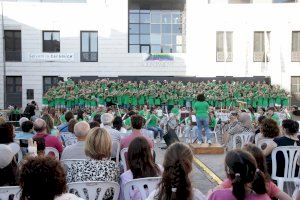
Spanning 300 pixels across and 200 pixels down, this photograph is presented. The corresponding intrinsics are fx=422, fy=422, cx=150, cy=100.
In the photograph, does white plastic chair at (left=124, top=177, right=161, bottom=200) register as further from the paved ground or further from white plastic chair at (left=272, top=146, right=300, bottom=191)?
white plastic chair at (left=272, top=146, right=300, bottom=191)

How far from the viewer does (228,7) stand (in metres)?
30.2

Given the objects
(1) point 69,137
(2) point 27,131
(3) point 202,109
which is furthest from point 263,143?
(3) point 202,109

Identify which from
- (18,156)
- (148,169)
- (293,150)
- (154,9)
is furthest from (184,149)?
(154,9)

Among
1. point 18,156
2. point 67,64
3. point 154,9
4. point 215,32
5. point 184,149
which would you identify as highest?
point 154,9

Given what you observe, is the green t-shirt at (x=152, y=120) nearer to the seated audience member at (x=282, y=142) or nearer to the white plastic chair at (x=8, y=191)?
the seated audience member at (x=282, y=142)

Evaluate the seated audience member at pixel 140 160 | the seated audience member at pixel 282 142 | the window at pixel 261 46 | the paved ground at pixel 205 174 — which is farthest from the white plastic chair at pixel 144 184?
the window at pixel 261 46

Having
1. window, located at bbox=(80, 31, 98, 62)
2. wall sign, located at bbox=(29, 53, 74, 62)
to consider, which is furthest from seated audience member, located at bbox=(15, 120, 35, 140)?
window, located at bbox=(80, 31, 98, 62)

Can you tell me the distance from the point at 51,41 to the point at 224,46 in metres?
Result: 12.5

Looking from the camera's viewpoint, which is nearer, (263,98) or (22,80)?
(263,98)

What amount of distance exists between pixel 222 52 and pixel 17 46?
14.8 metres

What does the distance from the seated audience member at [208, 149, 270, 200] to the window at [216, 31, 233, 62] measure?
27.4 m

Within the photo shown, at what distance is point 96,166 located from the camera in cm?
477

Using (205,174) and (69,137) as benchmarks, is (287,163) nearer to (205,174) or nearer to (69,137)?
(205,174)

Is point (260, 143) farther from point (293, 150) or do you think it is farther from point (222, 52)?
point (222, 52)
